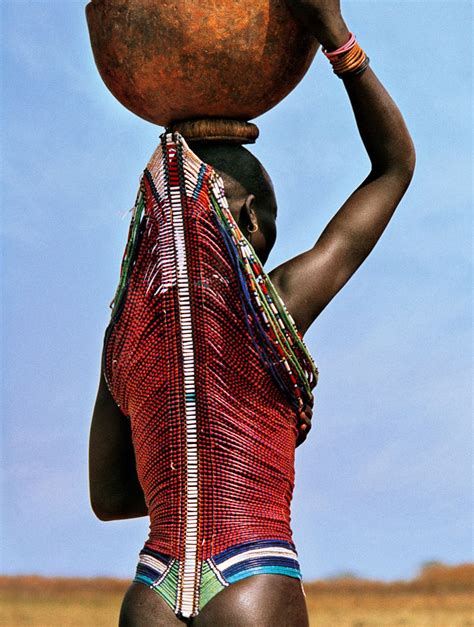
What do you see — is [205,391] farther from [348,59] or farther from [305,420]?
[348,59]

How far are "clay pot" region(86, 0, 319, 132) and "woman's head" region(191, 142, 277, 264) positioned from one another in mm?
149

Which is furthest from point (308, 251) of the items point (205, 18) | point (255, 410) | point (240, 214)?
point (205, 18)

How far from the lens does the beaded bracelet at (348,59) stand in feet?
15.8

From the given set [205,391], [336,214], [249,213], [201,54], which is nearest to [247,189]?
[249,213]

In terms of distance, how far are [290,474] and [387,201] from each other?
110cm

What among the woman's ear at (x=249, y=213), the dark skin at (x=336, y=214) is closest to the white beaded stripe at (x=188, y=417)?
the dark skin at (x=336, y=214)

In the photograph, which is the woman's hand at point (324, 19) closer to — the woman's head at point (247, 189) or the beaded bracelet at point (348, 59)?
the beaded bracelet at point (348, 59)

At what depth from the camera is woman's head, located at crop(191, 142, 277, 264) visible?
4.93 m

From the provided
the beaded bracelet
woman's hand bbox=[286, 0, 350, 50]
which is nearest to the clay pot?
woman's hand bbox=[286, 0, 350, 50]

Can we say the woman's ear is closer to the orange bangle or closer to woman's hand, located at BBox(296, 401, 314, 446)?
the orange bangle

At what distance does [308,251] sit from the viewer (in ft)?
16.0

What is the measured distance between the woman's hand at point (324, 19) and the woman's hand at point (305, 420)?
4.45ft

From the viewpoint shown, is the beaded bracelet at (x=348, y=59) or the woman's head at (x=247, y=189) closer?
the beaded bracelet at (x=348, y=59)

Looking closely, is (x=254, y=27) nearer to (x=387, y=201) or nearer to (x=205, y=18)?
(x=205, y=18)
